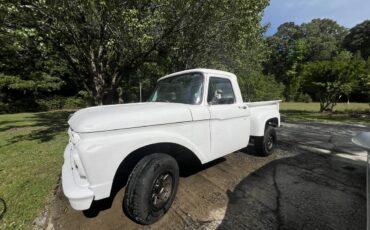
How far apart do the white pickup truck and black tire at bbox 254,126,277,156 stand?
0.88m

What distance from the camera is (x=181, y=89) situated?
366 centimetres

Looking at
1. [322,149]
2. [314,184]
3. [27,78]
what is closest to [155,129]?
[314,184]

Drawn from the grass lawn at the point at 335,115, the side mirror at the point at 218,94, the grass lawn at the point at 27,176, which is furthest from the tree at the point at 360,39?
the grass lawn at the point at 27,176

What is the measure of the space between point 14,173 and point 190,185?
12.5 feet

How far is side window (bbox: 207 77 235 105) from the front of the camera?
3508 millimetres

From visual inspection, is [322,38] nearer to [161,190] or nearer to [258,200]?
[258,200]

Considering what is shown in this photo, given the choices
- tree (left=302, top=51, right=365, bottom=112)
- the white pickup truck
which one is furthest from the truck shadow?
tree (left=302, top=51, right=365, bottom=112)

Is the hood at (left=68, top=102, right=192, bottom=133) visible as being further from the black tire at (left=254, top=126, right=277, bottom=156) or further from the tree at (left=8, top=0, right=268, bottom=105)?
the tree at (left=8, top=0, right=268, bottom=105)

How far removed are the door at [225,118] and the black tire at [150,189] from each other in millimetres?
981

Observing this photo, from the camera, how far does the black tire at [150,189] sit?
2420mm

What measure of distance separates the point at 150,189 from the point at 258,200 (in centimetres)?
175

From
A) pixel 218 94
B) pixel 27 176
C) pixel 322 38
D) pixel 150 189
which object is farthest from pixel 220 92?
pixel 322 38

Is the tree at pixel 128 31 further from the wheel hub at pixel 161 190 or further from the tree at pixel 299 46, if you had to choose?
the tree at pixel 299 46

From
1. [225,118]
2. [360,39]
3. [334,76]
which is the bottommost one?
[225,118]
